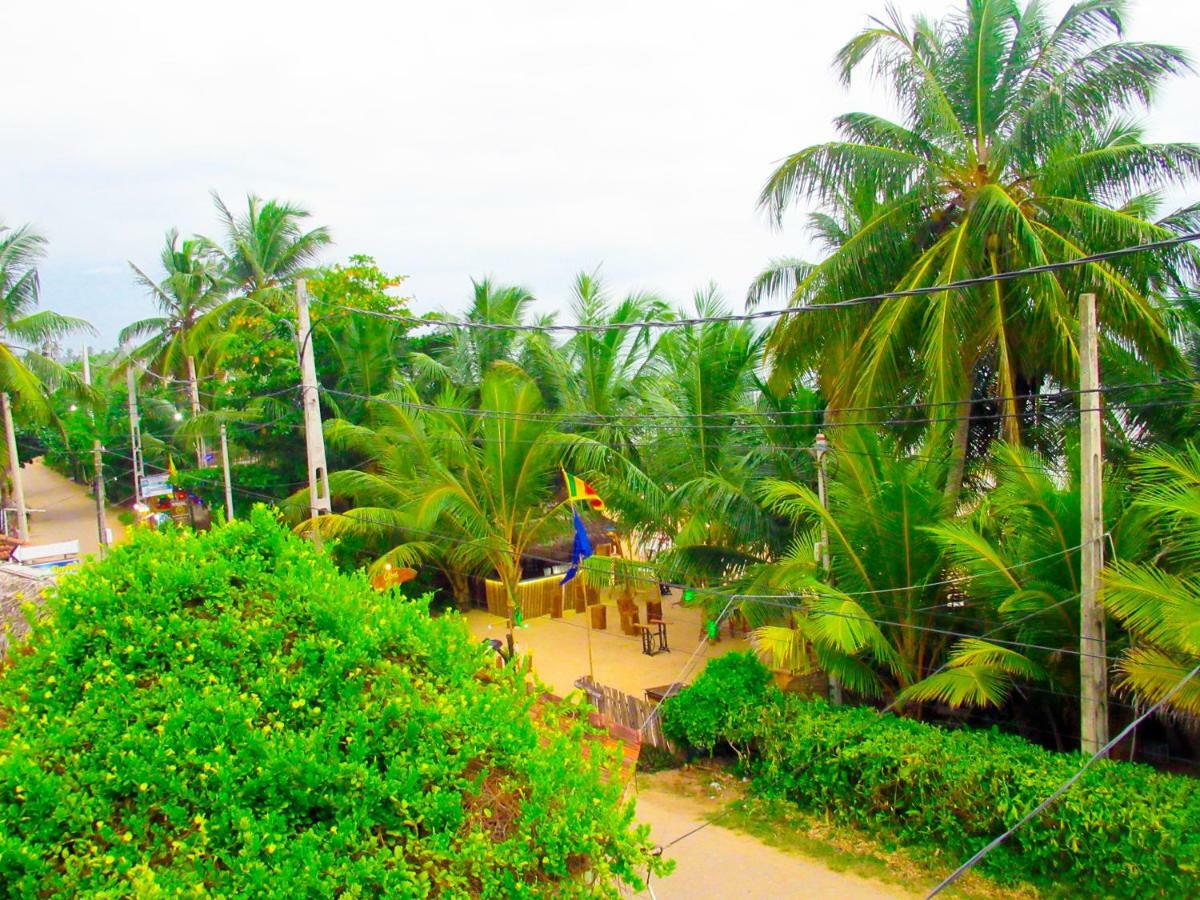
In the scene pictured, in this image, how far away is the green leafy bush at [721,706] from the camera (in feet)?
34.7

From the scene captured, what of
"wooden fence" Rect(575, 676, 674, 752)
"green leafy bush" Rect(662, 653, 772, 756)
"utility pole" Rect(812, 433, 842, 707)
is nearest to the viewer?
"utility pole" Rect(812, 433, 842, 707)

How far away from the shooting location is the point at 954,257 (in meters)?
10.4

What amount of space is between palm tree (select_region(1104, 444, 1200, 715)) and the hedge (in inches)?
30.4

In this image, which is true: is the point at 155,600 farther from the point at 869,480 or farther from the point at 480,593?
the point at 480,593

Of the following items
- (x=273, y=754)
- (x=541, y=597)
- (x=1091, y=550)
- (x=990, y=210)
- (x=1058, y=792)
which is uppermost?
(x=990, y=210)

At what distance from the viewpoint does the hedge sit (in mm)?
7113

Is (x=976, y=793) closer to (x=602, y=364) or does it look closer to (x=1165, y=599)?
(x=1165, y=599)

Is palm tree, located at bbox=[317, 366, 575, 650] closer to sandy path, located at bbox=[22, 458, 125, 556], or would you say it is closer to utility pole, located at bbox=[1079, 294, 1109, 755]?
utility pole, located at bbox=[1079, 294, 1109, 755]

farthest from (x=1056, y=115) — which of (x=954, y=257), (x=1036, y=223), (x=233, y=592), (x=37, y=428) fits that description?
(x=37, y=428)

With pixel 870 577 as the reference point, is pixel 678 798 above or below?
below

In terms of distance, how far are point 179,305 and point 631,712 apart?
22774 millimetres

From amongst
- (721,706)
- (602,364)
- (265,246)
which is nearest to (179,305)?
(265,246)

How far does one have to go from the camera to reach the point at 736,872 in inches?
336

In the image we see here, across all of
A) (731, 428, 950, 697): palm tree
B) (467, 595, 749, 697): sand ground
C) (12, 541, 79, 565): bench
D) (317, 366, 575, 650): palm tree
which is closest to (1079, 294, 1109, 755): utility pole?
(731, 428, 950, 697): palm tree
